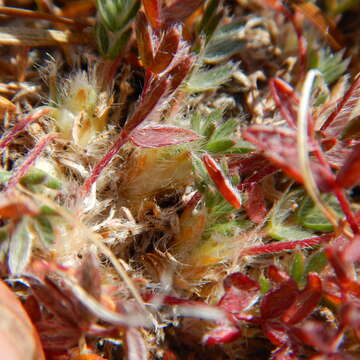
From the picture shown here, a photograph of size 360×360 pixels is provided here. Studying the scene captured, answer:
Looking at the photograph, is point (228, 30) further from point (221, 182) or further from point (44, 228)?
point (44, 228)

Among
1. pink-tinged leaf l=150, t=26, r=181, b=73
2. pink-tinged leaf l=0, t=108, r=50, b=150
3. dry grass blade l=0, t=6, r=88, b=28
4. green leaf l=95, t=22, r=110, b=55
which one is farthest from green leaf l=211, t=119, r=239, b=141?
dry grass blade l=0, t=6, r=88, b=28

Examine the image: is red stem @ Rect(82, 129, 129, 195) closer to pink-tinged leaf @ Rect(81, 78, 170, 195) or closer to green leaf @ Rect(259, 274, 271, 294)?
pink-tinged leaf @ Rect(81, 78, 170, 195)

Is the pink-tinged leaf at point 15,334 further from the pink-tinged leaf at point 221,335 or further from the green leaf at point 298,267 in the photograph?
the green leaf at point 298,267

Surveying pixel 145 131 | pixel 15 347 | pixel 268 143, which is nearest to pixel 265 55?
pixel 145 131

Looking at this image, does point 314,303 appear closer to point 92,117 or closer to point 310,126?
point 310,126

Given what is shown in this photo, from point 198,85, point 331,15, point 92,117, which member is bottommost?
point 92,117

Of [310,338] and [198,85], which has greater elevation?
[198,85]

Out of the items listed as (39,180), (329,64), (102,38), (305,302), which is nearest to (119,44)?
(102,38)
